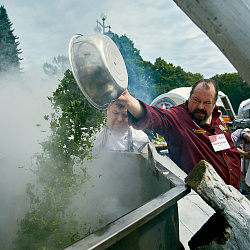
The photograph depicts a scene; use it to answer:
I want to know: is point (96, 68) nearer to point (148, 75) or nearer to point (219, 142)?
point (219, 142)

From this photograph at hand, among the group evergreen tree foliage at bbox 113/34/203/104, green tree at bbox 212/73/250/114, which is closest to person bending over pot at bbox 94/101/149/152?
evergreen tree foliage at bbox 113/34/203/104

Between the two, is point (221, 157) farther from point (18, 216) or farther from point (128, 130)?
point (18, 216)

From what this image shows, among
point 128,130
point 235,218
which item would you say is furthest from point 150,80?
point 235,218

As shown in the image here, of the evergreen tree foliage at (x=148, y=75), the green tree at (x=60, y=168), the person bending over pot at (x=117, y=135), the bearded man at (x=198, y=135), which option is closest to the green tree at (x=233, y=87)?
the evergreen tree foliage at (x=148, y=75)

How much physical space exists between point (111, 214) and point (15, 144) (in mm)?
1588

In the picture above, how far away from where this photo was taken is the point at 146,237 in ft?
3.36

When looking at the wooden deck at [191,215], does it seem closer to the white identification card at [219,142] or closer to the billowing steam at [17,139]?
the white identification card at [219,142]

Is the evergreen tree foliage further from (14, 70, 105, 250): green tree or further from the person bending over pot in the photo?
(14, 70, 105, 250): green tree

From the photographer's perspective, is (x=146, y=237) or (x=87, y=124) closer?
(x=146, y=237)

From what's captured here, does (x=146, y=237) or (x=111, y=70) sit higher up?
(x=111, y=70)

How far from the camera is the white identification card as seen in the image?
7.22ft

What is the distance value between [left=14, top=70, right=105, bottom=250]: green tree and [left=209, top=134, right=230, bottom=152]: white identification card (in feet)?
4.48

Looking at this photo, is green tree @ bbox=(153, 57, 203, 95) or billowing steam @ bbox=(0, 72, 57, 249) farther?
green tree @ bbox=(153, 57, 203, 95)

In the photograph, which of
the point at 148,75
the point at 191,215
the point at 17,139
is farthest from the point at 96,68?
the point at 148,75
